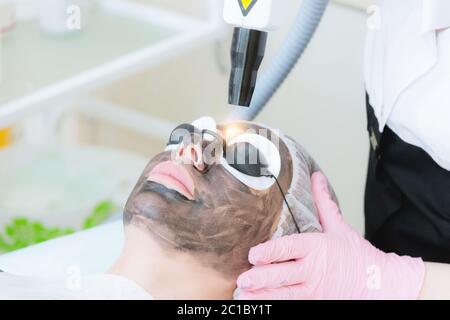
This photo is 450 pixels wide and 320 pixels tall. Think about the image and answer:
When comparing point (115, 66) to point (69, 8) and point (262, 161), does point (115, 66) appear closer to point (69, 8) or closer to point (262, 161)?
point (69, 8)

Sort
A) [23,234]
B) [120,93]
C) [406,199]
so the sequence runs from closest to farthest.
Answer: [406,199] < [23,234] < [120,93]

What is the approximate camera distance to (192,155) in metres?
0.98

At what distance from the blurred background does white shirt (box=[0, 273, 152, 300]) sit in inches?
17.0

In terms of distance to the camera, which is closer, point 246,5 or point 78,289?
point 246,5

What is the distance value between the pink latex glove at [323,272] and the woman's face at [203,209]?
0.03 meters

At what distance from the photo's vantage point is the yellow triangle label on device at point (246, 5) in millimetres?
839

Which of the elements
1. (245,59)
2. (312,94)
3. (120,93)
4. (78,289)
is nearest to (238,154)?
(245,59)

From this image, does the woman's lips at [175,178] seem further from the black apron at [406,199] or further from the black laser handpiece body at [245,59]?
the black apron at [406,199]

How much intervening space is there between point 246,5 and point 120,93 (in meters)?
1.37

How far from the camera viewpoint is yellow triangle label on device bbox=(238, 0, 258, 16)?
84 cm

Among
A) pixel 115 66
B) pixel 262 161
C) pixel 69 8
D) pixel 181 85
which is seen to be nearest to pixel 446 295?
pixel 262 161

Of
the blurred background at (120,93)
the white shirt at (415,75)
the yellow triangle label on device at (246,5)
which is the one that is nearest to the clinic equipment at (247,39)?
the yellow triangle label on device at (246,5)

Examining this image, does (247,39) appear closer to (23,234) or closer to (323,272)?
(323,272)

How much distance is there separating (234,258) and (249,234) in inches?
1.5
